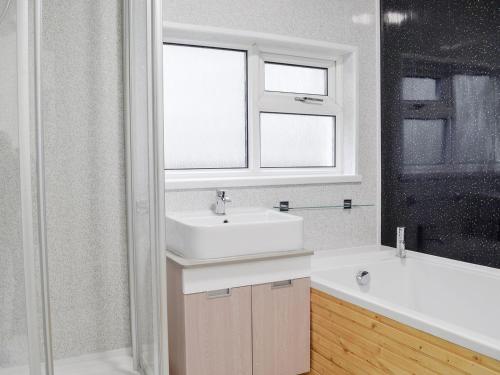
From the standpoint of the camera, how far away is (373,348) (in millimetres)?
1854

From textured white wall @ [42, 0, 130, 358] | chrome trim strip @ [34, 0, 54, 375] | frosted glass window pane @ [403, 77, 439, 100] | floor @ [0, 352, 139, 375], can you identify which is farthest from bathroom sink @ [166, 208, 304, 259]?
frosted glass window pane @ [403, 77, 439, 100]

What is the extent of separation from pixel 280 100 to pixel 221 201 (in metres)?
0.75

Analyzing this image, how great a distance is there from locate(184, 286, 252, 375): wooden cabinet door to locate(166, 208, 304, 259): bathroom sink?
18 centimetres

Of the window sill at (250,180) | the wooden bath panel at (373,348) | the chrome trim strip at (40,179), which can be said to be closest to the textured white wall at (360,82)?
the window sill at (250,180)

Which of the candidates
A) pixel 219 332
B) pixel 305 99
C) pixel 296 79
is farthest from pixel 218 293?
pixel 296 79

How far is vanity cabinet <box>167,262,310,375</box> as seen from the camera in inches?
76.0

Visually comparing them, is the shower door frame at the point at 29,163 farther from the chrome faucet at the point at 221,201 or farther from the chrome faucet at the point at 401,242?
the chrome faucet at the point at 401,242

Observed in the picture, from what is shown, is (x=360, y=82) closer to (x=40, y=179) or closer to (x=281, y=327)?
(x=281, y=327)

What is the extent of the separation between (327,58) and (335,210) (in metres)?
0.93

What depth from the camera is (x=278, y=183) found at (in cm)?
260

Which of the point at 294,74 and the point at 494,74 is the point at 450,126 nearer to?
the point at 494,74

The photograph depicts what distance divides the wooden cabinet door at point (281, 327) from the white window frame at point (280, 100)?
649 millimetres

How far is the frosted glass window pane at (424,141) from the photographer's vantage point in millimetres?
2564

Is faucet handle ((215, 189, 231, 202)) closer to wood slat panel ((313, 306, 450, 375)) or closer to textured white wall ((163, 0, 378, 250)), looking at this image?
textured white wall ((163, 0, 378, 250))
